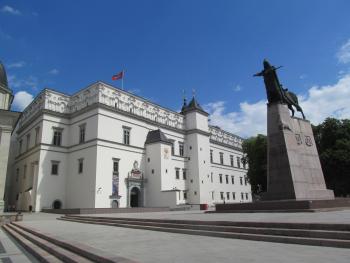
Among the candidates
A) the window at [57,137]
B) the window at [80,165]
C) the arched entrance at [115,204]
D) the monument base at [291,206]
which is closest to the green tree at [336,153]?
the monument base at [291,206]

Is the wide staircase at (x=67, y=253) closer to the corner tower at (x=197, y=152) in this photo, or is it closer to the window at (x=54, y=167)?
the window at (x=54, y=167)

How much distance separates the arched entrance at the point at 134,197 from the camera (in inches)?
1466

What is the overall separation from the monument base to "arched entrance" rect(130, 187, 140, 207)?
22.1 meters

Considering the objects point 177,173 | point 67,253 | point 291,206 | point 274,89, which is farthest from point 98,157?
point 67,253

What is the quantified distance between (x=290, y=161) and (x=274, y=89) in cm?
446

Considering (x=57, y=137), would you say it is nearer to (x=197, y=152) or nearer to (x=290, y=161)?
(x=197, y=152)

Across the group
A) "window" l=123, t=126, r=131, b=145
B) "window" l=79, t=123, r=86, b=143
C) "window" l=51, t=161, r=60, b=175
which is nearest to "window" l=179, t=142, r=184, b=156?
"window" l=123, t=126, r=131, b=145

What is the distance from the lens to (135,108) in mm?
40281

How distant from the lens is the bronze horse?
675 inches

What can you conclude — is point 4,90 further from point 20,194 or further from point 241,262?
point 241,262

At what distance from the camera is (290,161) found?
15148mm

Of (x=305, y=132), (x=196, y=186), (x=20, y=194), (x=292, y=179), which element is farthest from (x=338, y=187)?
(x=20, y=194)

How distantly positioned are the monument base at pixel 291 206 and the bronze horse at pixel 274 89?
5.90 meters

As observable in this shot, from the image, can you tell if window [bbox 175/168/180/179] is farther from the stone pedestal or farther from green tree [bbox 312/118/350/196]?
the stone pedestal
